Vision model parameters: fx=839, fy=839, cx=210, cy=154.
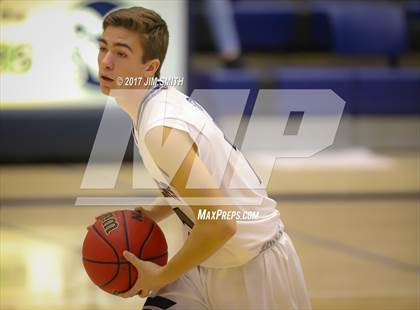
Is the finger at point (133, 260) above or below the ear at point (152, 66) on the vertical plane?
below

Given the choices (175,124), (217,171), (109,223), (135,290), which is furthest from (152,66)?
(135,290)

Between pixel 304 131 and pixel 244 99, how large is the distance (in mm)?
659

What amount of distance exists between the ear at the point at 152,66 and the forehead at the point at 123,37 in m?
0.05

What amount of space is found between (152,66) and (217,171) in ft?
1.20

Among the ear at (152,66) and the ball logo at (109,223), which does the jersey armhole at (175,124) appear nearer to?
the ear at (152,66)

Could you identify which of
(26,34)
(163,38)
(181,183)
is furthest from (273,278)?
(26,34)

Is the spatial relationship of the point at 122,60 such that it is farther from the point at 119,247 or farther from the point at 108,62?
the point at 119,247

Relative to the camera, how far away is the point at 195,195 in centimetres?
223

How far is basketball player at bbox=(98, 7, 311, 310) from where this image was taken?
2248 millimetres

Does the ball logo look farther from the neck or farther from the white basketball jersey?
the neck

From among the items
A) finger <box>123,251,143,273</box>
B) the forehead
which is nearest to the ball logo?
finger <box>123,251,143,273</box>

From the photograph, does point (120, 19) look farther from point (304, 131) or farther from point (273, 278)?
point (304, 131)

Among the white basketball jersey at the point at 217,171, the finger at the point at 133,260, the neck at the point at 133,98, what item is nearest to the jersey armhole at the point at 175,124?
the white basketball jersey at the point at 217,171

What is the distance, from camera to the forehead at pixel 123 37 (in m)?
2.39
